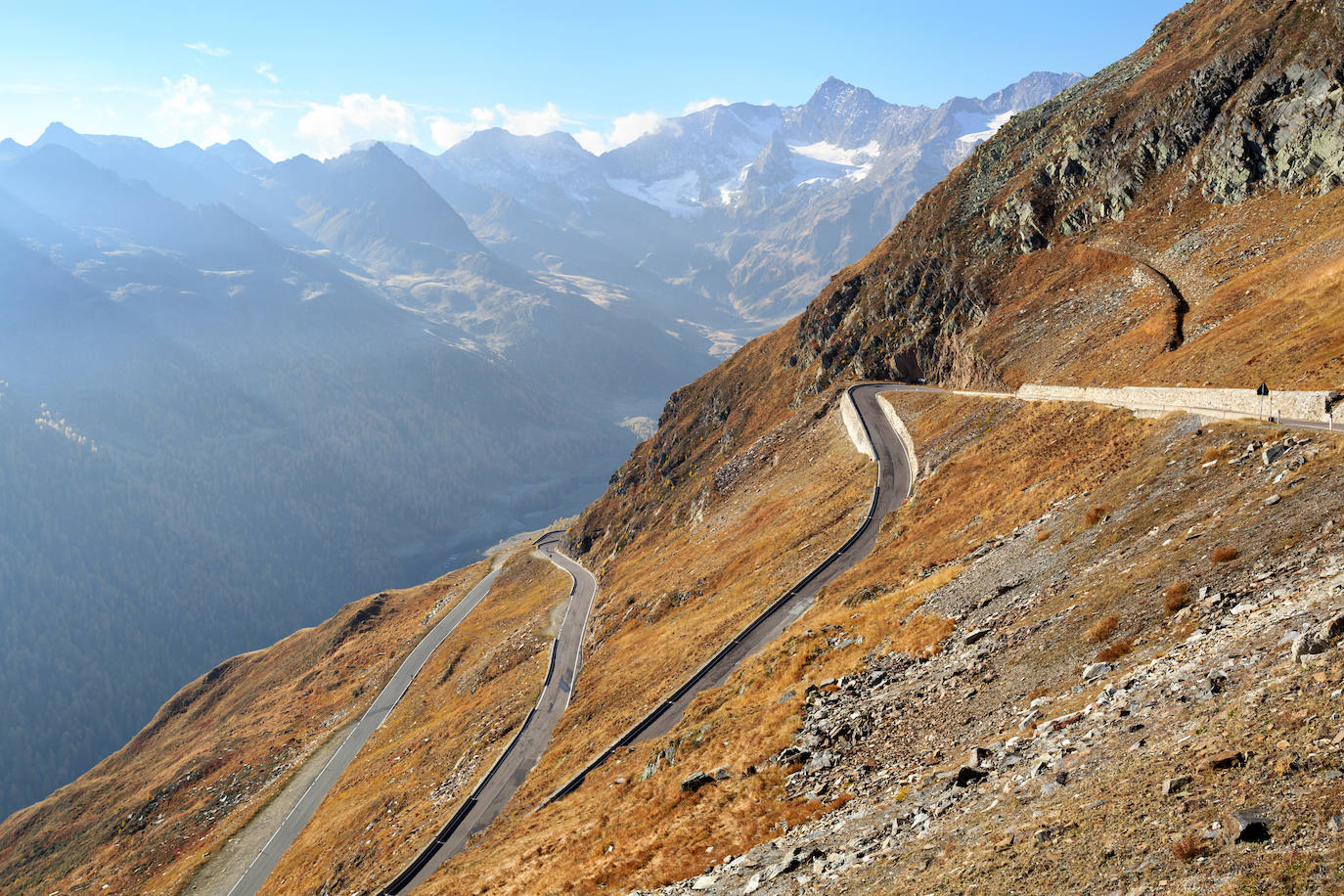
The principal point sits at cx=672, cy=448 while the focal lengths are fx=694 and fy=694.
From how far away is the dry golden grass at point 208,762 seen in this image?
7275 cm

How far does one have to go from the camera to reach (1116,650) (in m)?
18.5

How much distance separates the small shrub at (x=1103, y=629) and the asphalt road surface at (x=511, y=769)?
125 ft

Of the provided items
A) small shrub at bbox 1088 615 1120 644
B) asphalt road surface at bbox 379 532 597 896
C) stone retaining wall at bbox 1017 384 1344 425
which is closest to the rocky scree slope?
stone retaining wall at bbox 1017 384 1344 425

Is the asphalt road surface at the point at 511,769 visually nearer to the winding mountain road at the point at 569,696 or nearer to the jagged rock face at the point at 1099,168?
the winding mountain road at the point at 569,696

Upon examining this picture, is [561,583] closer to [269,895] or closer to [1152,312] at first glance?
[269,895]

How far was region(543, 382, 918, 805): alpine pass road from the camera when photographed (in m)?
38.8

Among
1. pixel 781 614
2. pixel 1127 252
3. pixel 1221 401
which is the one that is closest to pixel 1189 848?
pixel 1221 401

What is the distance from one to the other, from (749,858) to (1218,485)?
20498mm

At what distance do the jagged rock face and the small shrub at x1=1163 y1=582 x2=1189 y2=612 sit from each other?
52328mm

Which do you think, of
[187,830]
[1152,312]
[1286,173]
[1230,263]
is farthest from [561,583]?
[1286,173]

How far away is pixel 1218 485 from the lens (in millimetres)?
24359

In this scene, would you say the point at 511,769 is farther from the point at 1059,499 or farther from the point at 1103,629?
the point at 1103,629

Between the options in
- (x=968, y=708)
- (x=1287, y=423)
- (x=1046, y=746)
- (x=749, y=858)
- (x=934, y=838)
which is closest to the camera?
(x=934, y=838)

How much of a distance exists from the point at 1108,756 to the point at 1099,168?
82.3 meters
